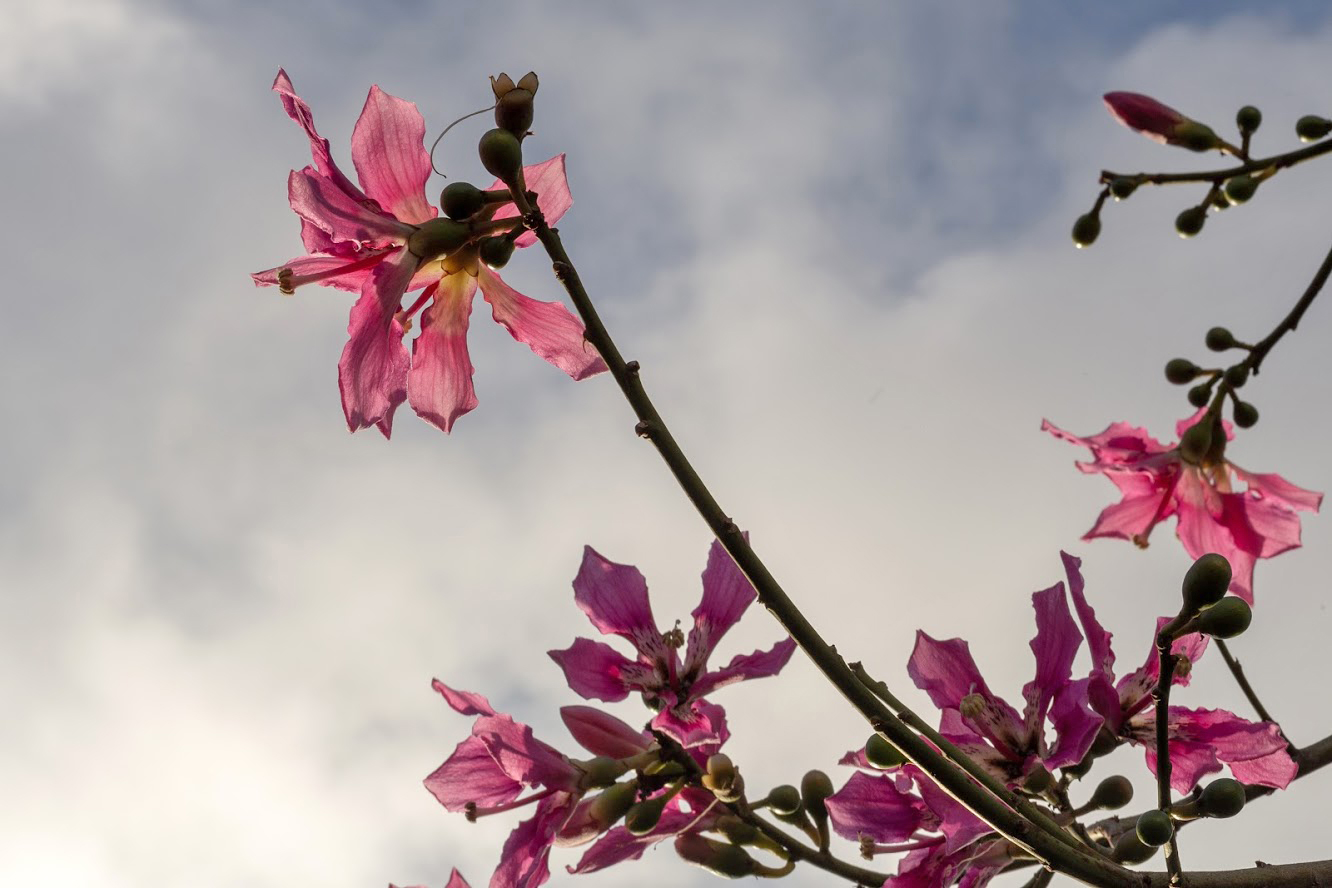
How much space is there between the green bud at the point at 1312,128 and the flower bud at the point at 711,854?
244 centimetres

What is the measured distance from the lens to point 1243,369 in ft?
11.3

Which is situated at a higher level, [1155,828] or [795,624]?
[795,624]

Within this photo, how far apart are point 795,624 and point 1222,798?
921 mm

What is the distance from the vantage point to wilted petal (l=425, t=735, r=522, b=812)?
81.4 inches

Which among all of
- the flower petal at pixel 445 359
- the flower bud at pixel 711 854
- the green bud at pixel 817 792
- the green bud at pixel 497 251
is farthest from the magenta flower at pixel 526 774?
the green bud at pixel 497 251

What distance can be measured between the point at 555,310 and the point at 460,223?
0.36m

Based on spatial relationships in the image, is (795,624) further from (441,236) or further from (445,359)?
(445,359)

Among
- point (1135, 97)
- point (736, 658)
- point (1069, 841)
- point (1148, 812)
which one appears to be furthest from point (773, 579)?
point (1135, 97)

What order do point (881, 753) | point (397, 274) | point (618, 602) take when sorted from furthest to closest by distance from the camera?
point (618, 602), point (397, 274), point (881, 753)

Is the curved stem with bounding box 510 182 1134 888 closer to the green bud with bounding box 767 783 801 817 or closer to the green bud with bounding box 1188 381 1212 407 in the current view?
the green bud with bounding box 767 783 801 817

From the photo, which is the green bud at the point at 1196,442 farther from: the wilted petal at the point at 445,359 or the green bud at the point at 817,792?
the wilted petal at the point at 445,359

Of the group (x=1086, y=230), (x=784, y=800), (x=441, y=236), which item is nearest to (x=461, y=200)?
(x=441, y=236)

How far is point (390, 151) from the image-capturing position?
214cm

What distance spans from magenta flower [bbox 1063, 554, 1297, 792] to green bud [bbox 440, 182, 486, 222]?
3.94ft
